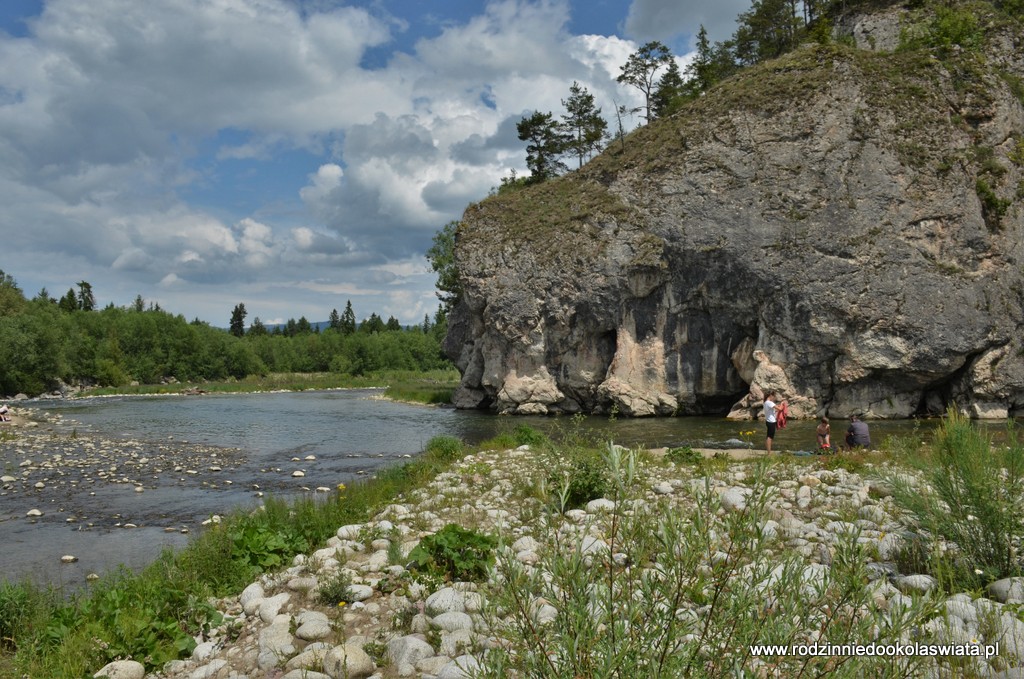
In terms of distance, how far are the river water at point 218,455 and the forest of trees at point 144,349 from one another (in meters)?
24.9

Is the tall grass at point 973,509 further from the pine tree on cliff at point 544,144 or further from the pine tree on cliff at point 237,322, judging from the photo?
the pine tree on cliff at point 237,322

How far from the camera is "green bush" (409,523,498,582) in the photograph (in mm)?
7754

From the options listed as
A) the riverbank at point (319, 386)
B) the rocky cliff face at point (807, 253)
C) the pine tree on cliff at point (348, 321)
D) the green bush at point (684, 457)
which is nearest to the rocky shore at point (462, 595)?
the green bush at point (684, 457)

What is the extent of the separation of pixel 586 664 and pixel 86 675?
5.71 m

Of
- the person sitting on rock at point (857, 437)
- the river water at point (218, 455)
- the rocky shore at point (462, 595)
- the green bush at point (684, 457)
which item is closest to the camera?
the rocky shore at point (462, 595)

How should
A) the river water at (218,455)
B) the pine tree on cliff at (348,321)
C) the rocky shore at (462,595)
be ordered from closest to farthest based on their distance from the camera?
the rocky shore at (462,595)
the river water at (218,455)
the pine tree on cliff at (348,321)

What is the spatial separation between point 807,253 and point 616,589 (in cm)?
3442

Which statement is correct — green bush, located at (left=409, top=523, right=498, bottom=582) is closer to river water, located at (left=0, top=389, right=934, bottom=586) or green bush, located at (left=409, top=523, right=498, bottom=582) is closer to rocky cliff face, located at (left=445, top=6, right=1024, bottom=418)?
river water, located at (left=0, top=389, right=934, bottom=586)

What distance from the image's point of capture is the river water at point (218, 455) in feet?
42.4

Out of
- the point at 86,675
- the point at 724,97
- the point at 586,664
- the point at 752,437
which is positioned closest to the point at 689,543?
the point at 586,664

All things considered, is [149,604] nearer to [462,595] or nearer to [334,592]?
[334,592]

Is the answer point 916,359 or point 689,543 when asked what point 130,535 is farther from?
point 916,359

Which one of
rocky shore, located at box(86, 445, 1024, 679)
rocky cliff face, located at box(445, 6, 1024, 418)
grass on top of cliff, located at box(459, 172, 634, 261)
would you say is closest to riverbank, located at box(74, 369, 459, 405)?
grass on top of cliff, located at box(459, 172, 634, 261)

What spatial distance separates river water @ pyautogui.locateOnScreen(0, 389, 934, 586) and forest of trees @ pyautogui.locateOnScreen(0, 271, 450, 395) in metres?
24.9
